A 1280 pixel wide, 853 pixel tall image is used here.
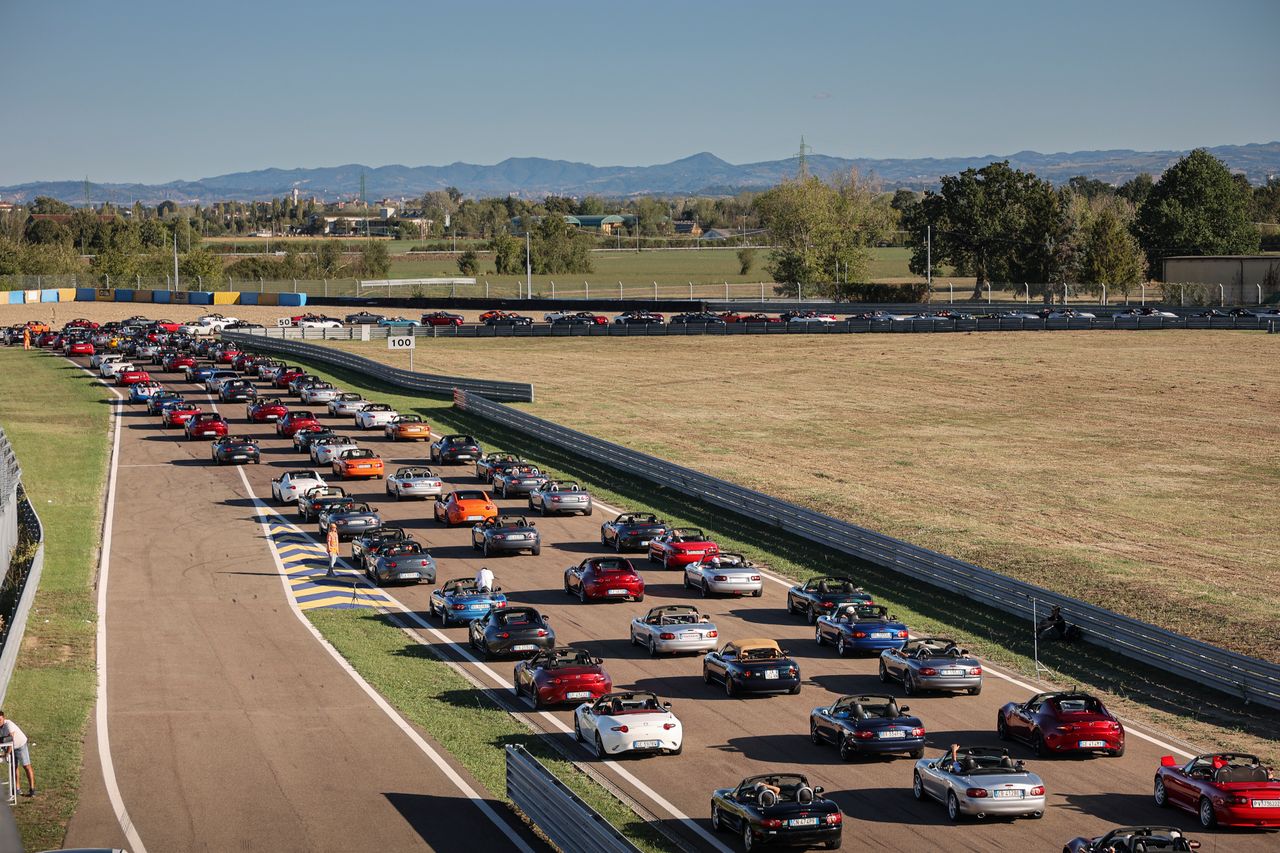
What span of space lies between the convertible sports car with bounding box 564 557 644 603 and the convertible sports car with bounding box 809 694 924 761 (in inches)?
473

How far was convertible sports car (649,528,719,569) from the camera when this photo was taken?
39875 millimetres

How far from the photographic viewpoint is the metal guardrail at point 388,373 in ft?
242

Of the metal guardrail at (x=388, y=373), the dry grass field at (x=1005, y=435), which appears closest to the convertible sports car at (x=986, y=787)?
the dry grass field at (x=1005, y=435)

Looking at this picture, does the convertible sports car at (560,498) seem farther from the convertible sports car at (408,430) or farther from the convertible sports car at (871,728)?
the convertible sports car at (871,728)

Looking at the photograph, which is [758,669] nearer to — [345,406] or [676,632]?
[676,632]

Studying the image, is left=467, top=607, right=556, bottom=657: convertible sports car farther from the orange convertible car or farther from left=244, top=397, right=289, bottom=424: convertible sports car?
left=244, top=397, right=289, bottom=424: convertible sports car

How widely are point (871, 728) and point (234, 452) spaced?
130 feet

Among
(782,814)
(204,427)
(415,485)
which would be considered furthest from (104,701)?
(204,427)

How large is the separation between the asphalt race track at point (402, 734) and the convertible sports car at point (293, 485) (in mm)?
6269

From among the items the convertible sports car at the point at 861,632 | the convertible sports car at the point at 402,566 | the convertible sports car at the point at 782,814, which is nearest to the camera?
the convertible sports car at the point at 782,814

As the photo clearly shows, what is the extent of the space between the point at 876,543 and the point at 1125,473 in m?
19.5

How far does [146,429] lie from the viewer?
221 feet

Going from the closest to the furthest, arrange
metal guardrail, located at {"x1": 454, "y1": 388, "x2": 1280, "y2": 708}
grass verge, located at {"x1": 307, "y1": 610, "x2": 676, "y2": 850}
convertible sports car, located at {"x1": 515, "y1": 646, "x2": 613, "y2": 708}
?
grass verge, located at {"x1": 307, "y1": 610, "x2": 676, "y2": 850} < convertible sports car, located at {"x1": 515, "y1": 646, "x2": 613, "y2": 708} < metal guardrail, located at {"x1": 454, "y1": 388, "x2": 1280, "y2": 708}

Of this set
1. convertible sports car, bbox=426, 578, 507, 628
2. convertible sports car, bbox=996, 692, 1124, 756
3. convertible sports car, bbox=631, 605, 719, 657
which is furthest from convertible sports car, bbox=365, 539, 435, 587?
convertible sports car, bbox=996, 692, 1124, 756
